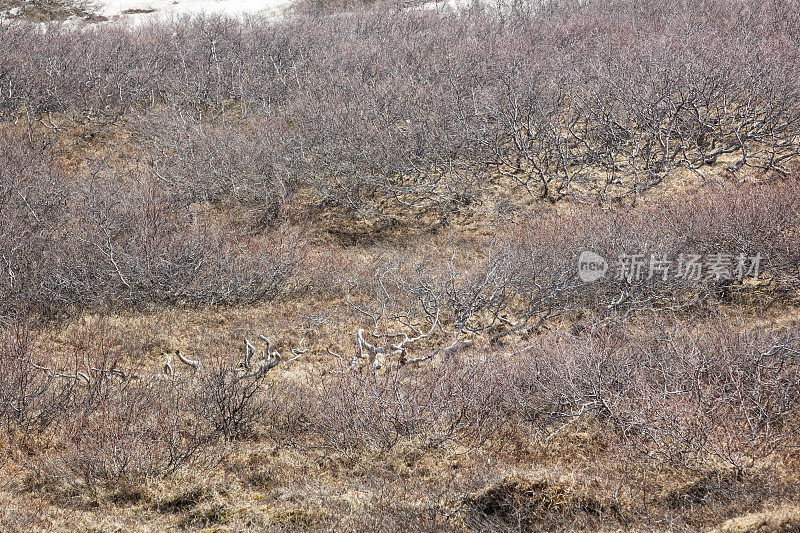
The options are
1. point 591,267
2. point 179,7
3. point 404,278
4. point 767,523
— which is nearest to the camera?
point 767,523

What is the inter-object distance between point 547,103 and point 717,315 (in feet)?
19.0

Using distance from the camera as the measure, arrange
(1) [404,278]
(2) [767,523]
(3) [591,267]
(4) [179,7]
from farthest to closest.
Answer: (4) [179,7]
(1) [404,278]
(3) [591,267]
(2) [767,523]

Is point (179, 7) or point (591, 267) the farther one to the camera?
point (179, 7)

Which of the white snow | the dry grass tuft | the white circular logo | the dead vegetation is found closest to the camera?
the dry grass tuft

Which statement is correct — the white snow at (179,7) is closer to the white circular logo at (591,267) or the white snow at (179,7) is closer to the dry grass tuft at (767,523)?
the white circular logo at (591,267)

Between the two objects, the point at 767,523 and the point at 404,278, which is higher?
the point at 767,523

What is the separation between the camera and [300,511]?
179 inches

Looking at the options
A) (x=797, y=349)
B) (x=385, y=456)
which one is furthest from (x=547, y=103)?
(x=385, y=456)

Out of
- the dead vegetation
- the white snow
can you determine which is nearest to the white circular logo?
the dead vegetation

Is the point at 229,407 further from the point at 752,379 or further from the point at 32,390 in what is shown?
the point at 752,379

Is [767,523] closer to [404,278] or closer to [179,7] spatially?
[404,278]

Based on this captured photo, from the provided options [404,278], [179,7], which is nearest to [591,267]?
[404,278]

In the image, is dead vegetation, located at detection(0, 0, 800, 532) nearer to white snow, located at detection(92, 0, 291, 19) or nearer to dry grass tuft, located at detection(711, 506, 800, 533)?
dry grass tuft, located at detection(711, 506, 800, 533)

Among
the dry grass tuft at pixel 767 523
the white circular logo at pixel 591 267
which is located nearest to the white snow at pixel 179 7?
the white circular logo at pixel 591 267
